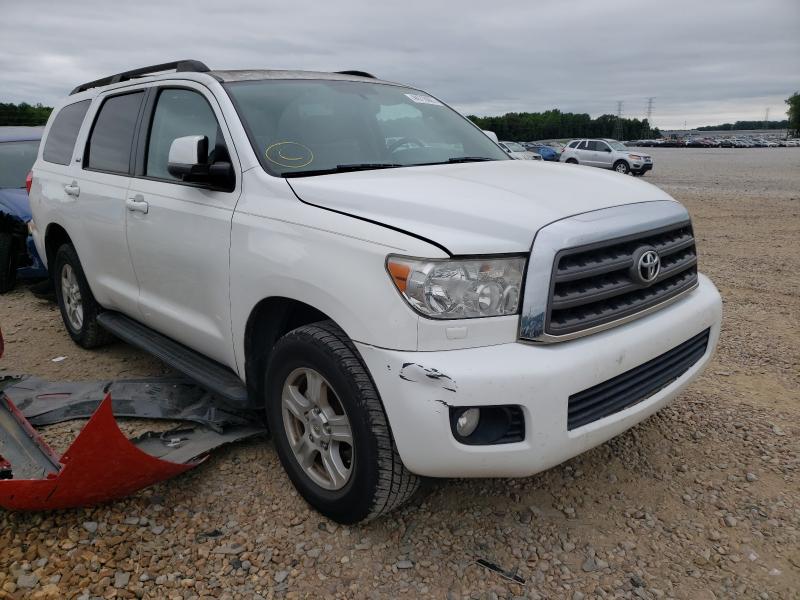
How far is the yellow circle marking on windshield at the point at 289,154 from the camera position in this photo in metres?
2.94

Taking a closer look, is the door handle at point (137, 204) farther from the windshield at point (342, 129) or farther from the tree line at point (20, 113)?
the tree line at point (20, 113)

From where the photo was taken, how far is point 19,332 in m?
5.45

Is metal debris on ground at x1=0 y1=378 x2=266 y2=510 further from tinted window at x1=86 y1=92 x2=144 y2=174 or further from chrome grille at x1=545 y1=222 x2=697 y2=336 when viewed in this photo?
chrome grille at x1=545 y1=222 x2=697 y2=336

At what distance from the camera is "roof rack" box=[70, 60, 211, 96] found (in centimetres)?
362

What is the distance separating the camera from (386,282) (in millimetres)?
2236

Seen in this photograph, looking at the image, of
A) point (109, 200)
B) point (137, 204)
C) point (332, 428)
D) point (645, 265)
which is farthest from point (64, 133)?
point (645, 265)

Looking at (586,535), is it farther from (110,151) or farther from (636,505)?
(110,151)

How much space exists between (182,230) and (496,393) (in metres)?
1.85

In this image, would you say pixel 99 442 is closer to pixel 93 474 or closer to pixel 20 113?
pixel 93 474

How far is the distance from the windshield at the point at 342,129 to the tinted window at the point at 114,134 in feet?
3.28

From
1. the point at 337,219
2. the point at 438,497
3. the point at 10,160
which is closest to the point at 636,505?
the point at 438,497

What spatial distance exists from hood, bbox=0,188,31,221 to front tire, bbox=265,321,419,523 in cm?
532

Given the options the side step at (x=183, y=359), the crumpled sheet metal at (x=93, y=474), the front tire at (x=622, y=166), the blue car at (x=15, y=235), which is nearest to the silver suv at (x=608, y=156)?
the front tire at (x=622, y=166)

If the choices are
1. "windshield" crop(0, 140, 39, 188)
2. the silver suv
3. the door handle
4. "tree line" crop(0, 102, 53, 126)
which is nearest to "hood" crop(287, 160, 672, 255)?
the door handle
